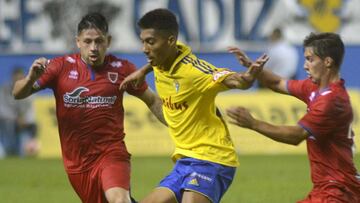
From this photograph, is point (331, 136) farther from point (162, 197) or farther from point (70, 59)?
point (70, 59)

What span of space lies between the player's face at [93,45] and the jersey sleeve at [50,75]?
0.28m

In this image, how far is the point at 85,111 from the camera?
995 cm

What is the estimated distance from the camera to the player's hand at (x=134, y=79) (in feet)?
31.8

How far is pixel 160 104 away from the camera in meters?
10.2

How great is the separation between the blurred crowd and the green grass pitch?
3.01ft

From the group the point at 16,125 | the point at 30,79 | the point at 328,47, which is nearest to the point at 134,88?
the point at 30,79

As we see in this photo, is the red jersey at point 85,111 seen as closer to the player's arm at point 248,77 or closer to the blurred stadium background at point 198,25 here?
the player's arm at point 248,77

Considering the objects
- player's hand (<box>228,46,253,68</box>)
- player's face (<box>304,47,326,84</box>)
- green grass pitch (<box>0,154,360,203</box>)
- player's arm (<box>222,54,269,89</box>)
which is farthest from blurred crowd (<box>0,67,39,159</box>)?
player's face (<box>304,47,326,84</box>)

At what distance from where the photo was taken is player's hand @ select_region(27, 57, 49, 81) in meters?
9.23

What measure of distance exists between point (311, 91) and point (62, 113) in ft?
8.43

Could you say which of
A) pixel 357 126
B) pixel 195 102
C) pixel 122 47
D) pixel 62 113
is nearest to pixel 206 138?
pixel 195 102

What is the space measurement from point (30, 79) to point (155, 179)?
714 centimetres

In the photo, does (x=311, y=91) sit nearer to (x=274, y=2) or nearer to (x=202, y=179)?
(x=202, y=179)

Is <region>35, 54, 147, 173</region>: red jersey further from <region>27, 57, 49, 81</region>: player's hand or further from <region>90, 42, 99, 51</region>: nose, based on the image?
<region>27, 57, 49, 81</region>: player's hand
